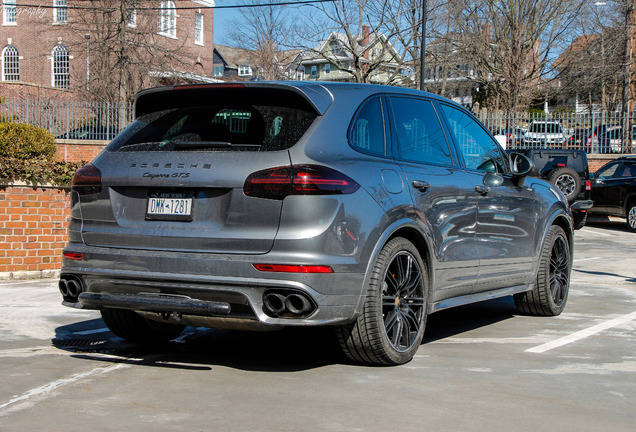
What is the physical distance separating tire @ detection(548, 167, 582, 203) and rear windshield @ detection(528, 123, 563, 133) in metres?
8.42

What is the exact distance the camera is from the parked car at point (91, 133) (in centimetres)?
2998

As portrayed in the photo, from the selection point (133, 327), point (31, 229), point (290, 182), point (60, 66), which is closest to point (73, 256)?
point (133, 327)

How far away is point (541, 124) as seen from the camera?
28391 millimetres

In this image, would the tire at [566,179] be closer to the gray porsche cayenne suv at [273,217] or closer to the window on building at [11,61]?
the gray porsche cayenne suv at [273,217]

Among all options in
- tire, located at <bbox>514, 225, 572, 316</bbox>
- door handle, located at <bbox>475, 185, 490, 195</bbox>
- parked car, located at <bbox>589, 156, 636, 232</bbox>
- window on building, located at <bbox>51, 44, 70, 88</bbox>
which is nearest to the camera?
Answer: door handle, located at <bbox>475, 185, 490, 195</bbox>

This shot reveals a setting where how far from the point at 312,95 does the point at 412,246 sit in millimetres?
1232

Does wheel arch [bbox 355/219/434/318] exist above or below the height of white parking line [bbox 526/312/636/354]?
above

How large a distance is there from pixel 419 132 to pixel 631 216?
51.6 ft

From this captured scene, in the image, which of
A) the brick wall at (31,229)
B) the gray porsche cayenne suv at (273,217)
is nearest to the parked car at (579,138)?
the brick wall at (31,229)

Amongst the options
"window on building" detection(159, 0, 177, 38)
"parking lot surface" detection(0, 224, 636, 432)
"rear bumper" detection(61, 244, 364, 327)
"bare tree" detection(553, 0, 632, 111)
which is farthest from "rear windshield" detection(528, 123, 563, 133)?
"rear bumper" detection(61, 244, 364, 327)

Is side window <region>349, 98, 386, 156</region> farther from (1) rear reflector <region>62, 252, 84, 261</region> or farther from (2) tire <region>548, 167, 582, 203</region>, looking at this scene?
(2) tire <region>548, 167, 582, 203</region>

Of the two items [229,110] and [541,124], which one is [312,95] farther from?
[541,124]

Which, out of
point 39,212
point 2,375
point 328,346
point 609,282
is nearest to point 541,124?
point 609,282

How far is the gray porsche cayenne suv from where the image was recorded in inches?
187
